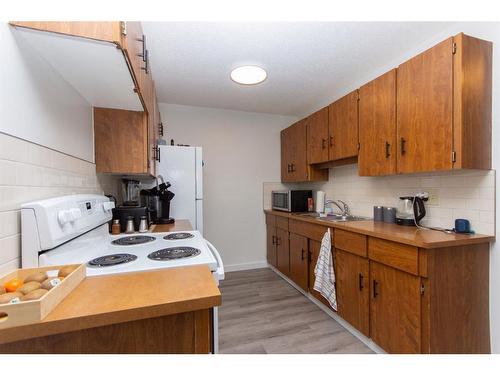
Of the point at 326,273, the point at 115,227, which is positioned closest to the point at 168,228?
the point at 115,227

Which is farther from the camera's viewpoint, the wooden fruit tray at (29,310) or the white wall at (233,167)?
the white wall at (233,167)

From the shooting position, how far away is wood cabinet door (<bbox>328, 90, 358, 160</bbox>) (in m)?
2.18

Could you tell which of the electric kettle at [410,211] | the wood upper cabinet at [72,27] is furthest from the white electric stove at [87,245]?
the electric kettle at [410,211]

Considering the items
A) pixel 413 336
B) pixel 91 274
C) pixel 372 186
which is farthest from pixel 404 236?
pixel 91 274

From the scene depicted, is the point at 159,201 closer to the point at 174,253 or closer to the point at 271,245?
the point at 174,253

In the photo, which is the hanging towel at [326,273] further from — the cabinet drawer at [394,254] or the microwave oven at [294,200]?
the microwave oven at [294,200]

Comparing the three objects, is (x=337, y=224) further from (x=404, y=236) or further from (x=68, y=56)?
(x=68, y=56)

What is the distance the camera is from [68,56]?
1.02m

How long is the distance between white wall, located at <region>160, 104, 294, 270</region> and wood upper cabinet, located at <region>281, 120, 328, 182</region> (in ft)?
0.68

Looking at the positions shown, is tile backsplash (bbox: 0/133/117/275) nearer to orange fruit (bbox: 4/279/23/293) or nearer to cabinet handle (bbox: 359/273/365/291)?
orange fruit (bbox: 4/279/23/293)

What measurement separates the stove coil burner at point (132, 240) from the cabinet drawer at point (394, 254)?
1.49 meters

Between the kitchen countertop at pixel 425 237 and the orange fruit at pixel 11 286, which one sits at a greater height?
the orange fruit at pixel 11 286

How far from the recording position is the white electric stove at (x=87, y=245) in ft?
2.94

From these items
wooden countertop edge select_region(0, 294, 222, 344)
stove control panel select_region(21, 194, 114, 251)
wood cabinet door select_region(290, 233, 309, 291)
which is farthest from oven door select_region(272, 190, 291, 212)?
wooden countertop edge select_region(0, 294, 222, 344)
